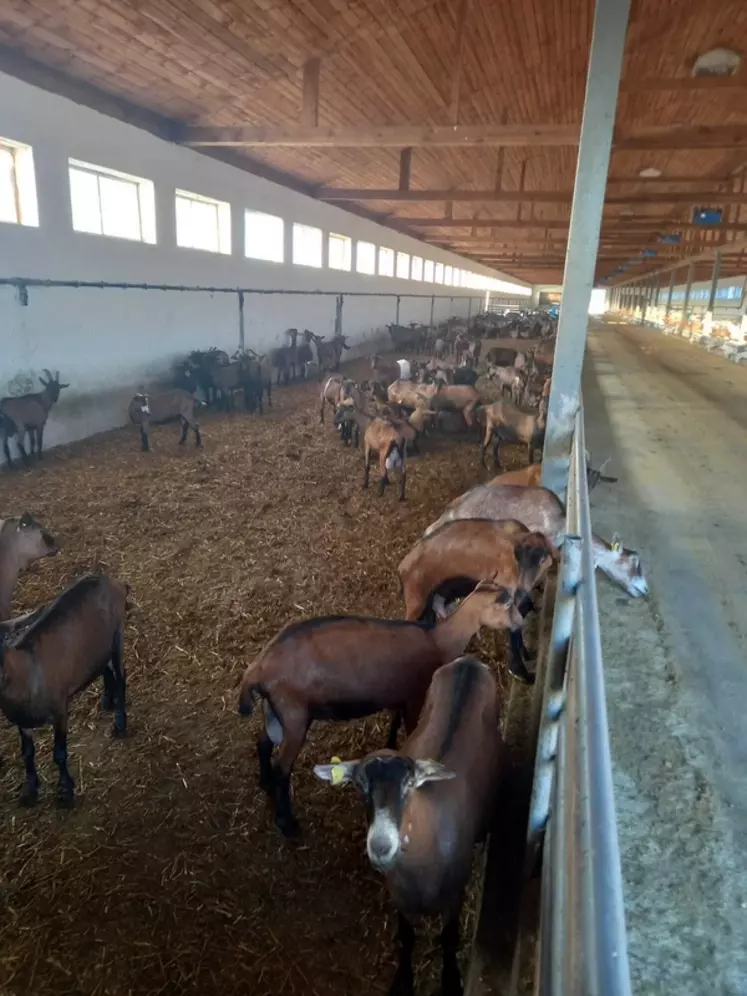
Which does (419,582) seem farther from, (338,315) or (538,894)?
(338,315)

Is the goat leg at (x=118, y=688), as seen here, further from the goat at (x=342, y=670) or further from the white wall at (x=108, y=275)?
the white wall at (x=108, y=275)

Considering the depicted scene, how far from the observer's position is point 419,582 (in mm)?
4508

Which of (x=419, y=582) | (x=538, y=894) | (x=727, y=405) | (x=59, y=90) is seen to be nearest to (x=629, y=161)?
(x=727, y=405)

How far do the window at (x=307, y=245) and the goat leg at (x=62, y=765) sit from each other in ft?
54.0

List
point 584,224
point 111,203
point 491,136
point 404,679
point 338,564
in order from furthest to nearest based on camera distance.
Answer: point 111,203 < point 491,136 < point 338,564 < point 584,224 < point 404,679

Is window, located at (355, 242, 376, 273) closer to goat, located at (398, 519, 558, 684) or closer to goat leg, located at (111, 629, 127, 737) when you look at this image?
goat, located at (398, 519, 558, 684)

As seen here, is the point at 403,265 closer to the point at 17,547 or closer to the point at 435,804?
the point at 17,547

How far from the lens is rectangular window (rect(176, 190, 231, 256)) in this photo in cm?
1290

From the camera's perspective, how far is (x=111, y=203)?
36.0ft

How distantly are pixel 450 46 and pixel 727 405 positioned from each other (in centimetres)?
753

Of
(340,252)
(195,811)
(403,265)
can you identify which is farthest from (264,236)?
(195,811)

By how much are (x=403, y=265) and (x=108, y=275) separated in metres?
20.5

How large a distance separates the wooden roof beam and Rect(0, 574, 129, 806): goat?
8728 millimetres

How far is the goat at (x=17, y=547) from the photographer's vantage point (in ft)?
15.4
